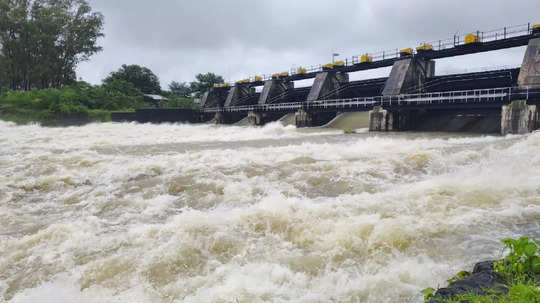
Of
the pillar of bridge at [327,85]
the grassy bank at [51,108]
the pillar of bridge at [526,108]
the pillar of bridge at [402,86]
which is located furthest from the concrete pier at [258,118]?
the pillar of bridge at [526,108]

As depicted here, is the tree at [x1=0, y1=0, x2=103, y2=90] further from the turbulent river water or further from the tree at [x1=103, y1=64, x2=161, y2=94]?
the turbulent river water

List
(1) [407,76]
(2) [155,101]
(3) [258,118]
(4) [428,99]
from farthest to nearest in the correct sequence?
(2) [155,101] → (3) [258,118] → (1) [407,76] → (4) [428,99]

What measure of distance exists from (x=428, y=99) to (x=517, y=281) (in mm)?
22102

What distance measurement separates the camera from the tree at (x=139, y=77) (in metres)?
63.6

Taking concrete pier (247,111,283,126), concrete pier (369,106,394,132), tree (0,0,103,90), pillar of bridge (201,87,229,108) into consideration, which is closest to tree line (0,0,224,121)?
tree (0,0,103,90)

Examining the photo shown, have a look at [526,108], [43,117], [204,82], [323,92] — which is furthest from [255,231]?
[204,82]

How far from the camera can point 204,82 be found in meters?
68.3

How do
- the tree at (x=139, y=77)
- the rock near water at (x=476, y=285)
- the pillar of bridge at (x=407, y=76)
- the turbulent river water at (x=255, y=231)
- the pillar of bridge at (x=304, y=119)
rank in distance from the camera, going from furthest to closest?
the tree at (x=139, y=77)
the pillar of bridge at (x=304, y=119)
the pillar of bridge at (x=407, y=76)
the turbulent river water at (x=255, y=231)
the rock near water at (x=476, y=285)

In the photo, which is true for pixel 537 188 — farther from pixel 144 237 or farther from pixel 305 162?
pixel 144 237

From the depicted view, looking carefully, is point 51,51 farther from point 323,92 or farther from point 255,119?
point 323,92

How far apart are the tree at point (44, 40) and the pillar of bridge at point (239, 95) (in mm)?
22577

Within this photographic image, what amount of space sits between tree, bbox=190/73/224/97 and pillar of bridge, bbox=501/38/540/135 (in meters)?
54.4

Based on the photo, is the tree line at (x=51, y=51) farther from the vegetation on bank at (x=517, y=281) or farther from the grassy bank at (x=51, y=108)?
the vegetation on bank at (x=517, y=281)

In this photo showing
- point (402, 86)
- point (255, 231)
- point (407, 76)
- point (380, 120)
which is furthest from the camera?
point (407, 76)
